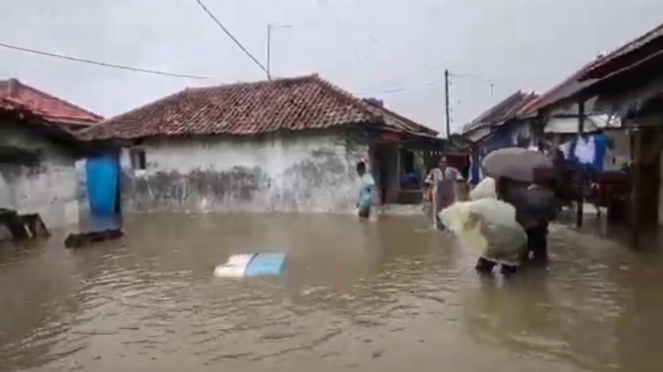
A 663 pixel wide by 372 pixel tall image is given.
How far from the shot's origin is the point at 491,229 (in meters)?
8.65

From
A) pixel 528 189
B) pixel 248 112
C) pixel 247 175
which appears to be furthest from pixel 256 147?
pixel 528 189

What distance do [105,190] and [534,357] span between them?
795 inches

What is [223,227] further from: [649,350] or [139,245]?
[649,350]

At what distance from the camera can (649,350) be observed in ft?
18.2

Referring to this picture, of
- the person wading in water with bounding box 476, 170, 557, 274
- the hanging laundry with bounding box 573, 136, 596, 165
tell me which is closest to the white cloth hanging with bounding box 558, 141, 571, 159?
the hanging laundry with bounding box 573, 136, 596, 165

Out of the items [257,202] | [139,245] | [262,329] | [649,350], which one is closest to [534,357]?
[649,350]

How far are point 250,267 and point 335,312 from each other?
102 inches

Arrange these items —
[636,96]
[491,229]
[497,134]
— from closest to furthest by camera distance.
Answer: [491,229] → [636,96] → [497,134]

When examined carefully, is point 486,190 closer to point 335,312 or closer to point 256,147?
point 335,312

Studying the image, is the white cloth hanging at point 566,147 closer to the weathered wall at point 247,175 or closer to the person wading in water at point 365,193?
the person wading in water at point 365,193

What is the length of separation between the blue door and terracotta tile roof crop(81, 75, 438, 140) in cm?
97

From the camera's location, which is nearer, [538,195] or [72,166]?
[538,195]

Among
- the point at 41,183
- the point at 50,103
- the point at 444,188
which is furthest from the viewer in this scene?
the point at 50,103

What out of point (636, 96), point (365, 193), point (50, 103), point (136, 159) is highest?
point (50, 103)
